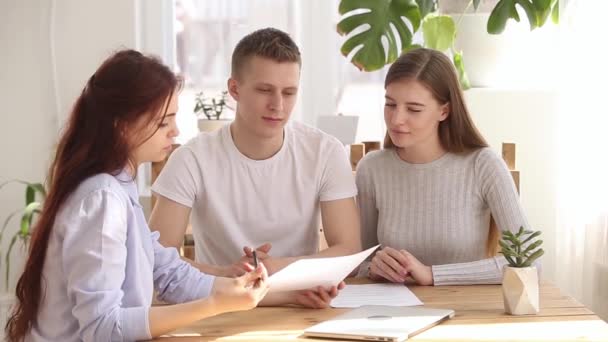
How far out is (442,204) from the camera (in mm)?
2518

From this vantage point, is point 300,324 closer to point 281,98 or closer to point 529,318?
point 529,318

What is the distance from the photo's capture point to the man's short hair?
250 centimetres

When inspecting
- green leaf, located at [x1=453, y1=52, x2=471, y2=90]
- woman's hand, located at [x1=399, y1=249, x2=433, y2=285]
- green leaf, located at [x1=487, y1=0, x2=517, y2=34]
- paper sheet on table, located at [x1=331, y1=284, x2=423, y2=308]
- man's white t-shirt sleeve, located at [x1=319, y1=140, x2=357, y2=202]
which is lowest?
paper sheet on table, located at [x1=331, y1=284, x2=423, y2=308]

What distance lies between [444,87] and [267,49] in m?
0.48

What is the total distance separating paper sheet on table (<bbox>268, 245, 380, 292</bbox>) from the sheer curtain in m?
1.56

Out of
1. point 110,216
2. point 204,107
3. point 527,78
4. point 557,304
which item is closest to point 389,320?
point 557,304

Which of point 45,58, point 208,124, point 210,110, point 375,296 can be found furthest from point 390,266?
point 45,58

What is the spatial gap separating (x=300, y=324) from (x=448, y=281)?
52 cm

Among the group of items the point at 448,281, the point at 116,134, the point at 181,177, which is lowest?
the point at 448,281

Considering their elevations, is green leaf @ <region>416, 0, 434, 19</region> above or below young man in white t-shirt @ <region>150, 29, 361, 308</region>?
above

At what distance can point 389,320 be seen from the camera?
1.86 meters

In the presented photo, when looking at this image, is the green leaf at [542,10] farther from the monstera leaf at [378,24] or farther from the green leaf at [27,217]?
the green leaf at [27,217]

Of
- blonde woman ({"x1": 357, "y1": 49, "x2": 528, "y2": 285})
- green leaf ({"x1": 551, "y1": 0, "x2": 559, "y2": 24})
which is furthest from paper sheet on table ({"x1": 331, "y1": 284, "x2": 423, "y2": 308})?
green leaf ({"x1": 551, "y1": 0, "x2": 559, "y2": 24})

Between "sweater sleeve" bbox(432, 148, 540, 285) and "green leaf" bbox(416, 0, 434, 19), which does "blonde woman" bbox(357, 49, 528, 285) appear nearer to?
"sweater sleeve" bbox(432, 148, 540, 285)
